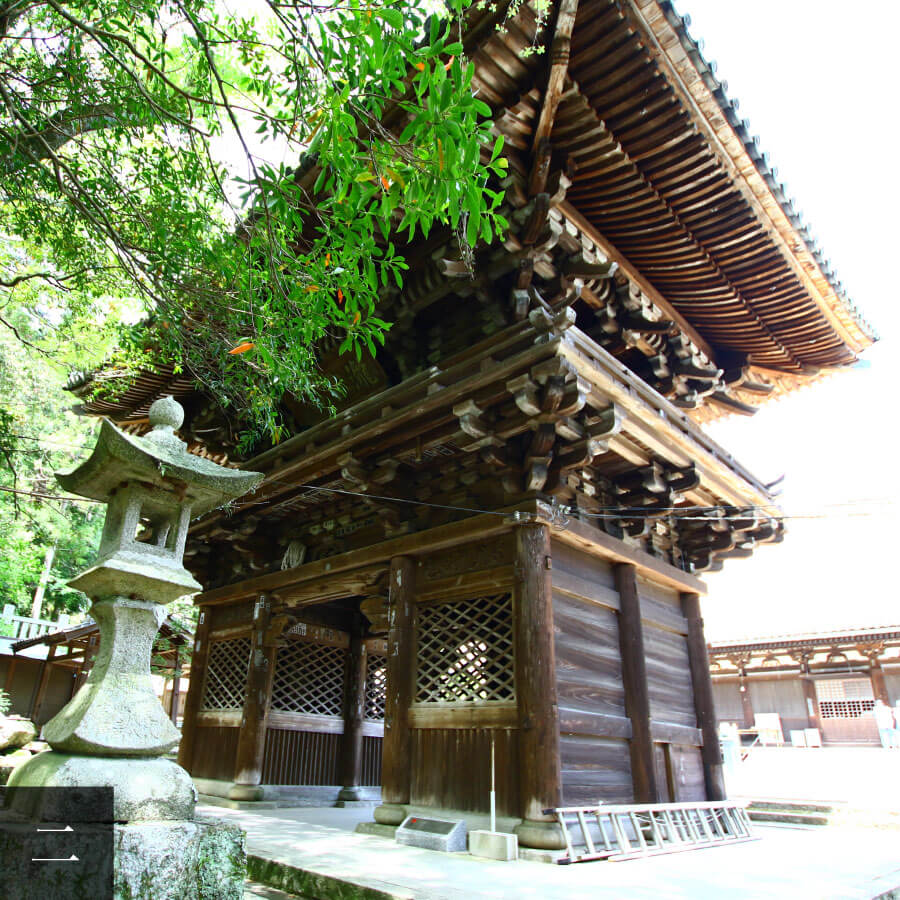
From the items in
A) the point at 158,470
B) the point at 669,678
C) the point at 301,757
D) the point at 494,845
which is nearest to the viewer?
the point at 158,470

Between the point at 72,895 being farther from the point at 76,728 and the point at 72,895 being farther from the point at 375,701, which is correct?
the point at 375,701

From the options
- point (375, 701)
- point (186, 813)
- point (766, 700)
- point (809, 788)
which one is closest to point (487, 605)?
point (186, 813)

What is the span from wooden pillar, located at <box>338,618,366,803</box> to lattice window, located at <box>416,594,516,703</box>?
3.88 m

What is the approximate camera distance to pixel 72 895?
2850mm

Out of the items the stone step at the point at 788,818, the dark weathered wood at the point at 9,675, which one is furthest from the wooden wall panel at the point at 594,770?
the dark weathered wood at the point at 9,675

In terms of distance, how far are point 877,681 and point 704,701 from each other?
14.9 m

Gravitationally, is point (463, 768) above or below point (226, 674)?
below

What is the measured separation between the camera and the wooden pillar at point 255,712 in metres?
8.74

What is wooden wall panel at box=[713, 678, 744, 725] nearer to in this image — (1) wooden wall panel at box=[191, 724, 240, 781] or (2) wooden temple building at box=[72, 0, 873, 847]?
(2) wooden temple building at box=[72, 0, 873, 847]

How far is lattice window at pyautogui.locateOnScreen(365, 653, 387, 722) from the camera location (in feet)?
35.6

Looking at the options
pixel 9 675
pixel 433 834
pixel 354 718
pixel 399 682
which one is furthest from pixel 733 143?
pixel 9 675

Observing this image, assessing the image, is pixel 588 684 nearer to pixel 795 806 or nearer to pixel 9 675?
pixel 795 806

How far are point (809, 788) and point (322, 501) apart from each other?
11.7 metres

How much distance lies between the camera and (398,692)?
6805 mm
